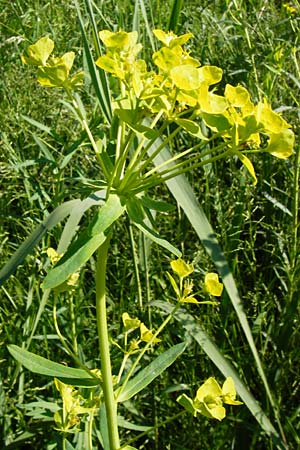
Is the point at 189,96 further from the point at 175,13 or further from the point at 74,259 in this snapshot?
the point at 175,13

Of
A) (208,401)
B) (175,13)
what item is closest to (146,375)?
(208,401)

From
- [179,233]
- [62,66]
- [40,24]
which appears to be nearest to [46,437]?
[179,233]

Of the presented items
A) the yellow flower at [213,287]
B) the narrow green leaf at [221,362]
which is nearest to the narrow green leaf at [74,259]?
the yellow flower at [213,287]

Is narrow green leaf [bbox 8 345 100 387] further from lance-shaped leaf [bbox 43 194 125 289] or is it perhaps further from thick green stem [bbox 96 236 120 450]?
lance-shaped leaf [bbox 43 194 125 289]

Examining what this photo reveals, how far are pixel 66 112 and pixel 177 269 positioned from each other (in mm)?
1073

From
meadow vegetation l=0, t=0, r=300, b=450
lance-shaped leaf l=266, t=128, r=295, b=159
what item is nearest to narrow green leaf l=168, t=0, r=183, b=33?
meadow vegetation l=0, t=0, r=300, b=450

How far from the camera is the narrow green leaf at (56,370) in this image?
3.69 feet

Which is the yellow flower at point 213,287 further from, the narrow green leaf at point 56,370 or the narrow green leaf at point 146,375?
the narrow green leaf at point 56,370

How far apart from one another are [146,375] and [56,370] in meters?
0.16

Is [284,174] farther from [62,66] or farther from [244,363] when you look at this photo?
[62,66]

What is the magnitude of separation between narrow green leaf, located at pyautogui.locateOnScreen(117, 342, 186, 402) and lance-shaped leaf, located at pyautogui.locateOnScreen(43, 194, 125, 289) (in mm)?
288

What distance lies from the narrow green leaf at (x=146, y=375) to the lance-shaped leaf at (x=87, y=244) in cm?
29

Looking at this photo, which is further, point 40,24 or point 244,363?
point 40,24

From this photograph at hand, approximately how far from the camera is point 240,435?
196 centimetres
